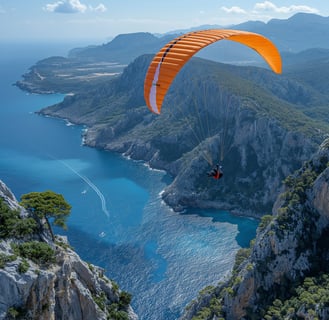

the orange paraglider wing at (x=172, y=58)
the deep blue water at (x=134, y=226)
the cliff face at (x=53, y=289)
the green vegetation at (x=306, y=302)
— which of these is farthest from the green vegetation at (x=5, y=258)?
the deep blue water at (x=134, y=226)

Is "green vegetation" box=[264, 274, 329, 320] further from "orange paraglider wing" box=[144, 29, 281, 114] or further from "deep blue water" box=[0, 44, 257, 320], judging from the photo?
"orange paraglider wing" box=[144, 29, 281, 114]

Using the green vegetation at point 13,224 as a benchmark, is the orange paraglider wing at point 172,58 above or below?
above

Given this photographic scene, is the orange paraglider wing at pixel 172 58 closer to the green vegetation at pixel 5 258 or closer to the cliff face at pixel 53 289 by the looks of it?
the cliff face at pixel 53 289

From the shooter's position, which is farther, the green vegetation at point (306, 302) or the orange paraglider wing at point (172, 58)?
the green vegetation at point (306, 302)

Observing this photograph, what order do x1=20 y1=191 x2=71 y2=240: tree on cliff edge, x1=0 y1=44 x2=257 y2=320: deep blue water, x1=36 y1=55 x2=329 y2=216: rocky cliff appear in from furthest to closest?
x1=36 y1=55 x2=329 y2=216: rocky cliff → x1=0 y1=44 x2=257 y2=320: deep blue water → x1=20 y1=191 x2=71 y2=240: tree on cliff edge

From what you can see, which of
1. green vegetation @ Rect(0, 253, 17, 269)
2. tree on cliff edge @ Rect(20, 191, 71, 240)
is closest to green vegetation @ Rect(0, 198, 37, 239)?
tree on cliff edge @ Rect(20, 191, 71, 240)
